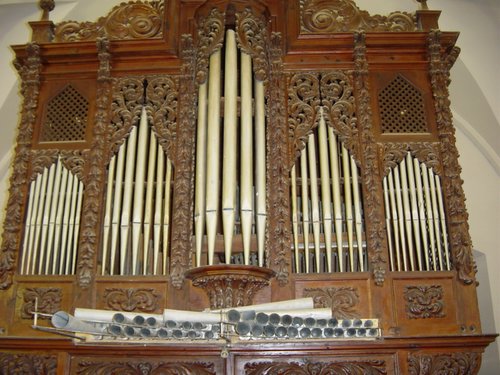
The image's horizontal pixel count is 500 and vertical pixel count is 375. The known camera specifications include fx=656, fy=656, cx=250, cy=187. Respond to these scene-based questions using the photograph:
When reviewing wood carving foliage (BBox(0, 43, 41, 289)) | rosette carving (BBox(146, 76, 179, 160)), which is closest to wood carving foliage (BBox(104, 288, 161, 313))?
wood carving foliage (BBox(0, 43, 41, 289))

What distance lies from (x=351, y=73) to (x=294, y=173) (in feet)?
4.81

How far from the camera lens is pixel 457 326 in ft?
21.0

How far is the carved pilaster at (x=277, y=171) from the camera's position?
21.7 feet

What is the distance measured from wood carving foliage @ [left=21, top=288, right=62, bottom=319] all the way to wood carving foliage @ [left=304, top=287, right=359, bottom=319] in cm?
Answer: 251

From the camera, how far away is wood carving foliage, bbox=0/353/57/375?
6.24 meters

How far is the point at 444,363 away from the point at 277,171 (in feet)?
8.25

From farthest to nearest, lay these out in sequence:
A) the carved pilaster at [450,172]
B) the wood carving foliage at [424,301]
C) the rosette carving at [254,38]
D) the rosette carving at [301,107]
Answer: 1. the rosette carving at [254,38]
2. the rosette carving at [301,107]
3. the carved pilaster at [450,172]
4. the wood carving foliage at [424,301]

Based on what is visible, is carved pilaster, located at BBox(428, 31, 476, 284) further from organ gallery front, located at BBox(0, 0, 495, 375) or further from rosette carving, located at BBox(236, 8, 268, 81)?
rosette carving, located at BBox(236, 8, 268, 81)

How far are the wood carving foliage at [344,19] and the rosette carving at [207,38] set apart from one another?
0.98 metres

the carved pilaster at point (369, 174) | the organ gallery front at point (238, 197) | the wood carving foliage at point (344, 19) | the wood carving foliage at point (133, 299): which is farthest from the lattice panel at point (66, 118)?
the carved pilaster at point (369, 174)

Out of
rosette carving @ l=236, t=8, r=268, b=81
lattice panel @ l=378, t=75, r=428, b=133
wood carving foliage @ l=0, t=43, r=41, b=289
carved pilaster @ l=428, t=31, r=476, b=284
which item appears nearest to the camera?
carved pilaster @ l=428, t=31, r=476, b=284

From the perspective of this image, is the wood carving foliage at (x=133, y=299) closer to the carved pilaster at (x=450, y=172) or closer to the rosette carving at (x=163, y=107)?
the rosette carving at (x=163, y=107)

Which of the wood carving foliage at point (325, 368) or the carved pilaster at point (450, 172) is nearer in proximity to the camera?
the wood carving foliage at point (325, 368)

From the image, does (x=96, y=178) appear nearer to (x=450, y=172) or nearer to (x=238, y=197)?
(x=238, y=197)
